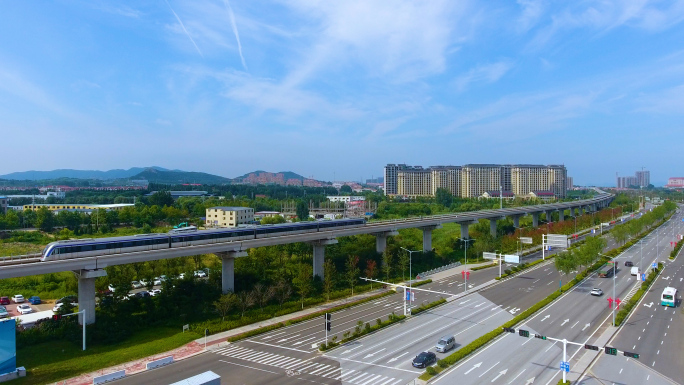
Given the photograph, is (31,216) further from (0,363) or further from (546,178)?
(546,178)

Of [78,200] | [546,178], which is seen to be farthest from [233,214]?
[546,178]


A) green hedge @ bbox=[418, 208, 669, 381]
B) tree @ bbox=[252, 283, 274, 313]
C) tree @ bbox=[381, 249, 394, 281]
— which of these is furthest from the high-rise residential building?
tree @ bbox=[252, 283, 274, 313]

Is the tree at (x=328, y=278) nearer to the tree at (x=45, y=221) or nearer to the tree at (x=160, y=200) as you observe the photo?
the tree at (x=45, y=221)

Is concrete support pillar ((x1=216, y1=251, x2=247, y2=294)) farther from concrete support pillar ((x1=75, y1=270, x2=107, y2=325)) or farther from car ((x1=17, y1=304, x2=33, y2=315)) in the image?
car ((x1=17, y1=304, x2=33, y2=315))

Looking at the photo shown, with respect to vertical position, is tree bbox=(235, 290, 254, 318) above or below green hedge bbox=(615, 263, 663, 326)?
above

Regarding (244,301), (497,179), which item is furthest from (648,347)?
(497,179)

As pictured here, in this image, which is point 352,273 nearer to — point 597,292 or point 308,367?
point 308,367

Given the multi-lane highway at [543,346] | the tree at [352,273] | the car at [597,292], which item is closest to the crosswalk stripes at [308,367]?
the multi-lane highway at [543,346]
